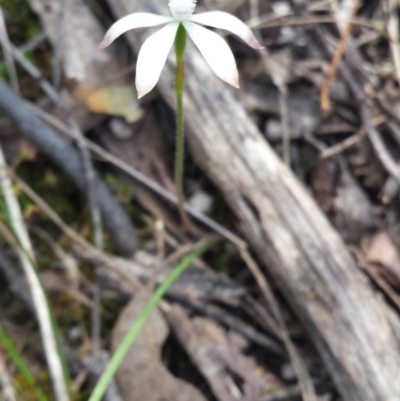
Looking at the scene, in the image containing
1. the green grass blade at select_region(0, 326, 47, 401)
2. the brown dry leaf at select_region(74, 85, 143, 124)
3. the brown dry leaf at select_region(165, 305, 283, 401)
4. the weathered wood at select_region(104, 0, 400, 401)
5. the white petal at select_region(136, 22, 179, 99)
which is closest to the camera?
the white petal at select_region(136, 22, 179, 99)

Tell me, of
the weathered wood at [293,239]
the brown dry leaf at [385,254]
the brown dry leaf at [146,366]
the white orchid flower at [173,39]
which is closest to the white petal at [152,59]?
the white orchid flower at [173,39]

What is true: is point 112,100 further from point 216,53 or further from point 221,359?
point 221,359

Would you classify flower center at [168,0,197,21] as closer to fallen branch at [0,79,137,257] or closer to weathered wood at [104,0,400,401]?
weathered wood at [104,0,400,401]

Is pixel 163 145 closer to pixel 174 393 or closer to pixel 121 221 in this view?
pixel 121 221

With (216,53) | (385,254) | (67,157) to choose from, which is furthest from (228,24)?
(385,254)

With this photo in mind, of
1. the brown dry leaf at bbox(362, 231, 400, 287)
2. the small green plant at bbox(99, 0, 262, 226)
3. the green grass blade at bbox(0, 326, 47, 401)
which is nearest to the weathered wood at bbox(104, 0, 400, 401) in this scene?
the brown dry leaf at bbox(362, 231, 400, 287)

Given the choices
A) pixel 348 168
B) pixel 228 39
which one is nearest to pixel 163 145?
pixel 228 39

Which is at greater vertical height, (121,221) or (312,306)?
(121,221)
